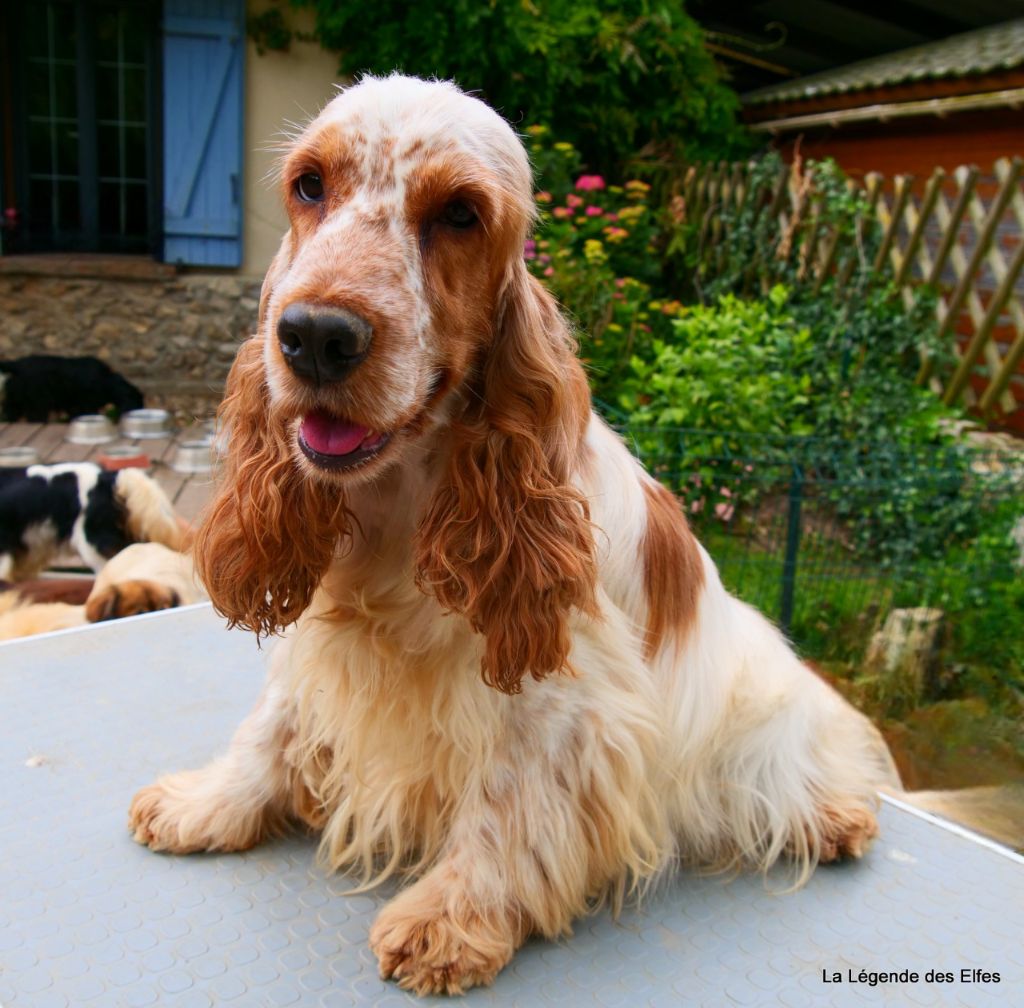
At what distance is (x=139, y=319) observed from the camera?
9.18 meters

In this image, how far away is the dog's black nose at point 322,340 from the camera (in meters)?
1.32

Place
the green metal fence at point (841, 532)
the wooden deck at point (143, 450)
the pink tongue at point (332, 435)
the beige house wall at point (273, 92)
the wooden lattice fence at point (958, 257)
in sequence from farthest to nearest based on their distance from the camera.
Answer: the beige house wall at point (273, 92)
the wooden deck at point (143, 450)
the wooden lattice fence at point (958, 257)
the green metal fence at point (841, 532)
the pink tongue at point (332, 435)

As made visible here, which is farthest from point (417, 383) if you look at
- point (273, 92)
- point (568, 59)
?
point (273, 92)

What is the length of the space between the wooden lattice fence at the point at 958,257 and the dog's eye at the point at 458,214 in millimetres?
5621

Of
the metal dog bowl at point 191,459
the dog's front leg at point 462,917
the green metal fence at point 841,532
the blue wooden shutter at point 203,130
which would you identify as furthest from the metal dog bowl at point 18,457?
the dog's front leg at point 462,917

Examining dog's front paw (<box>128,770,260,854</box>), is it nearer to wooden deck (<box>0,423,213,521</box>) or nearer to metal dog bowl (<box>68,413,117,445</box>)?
wooden deck (<box>0,423,213,521</box>)

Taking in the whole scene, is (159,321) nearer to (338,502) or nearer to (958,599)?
(958,599)

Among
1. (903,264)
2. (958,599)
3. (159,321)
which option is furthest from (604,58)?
(958,599)

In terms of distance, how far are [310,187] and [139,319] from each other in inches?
328

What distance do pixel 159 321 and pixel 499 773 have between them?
8.37 m

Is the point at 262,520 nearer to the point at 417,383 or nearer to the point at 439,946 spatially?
the point at 417,383

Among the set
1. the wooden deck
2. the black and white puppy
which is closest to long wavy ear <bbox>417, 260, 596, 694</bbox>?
the black and white puppy

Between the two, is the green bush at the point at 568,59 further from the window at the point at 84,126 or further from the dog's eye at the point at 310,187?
the dog's eye at the point at 310,187

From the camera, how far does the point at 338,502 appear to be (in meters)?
1.66
